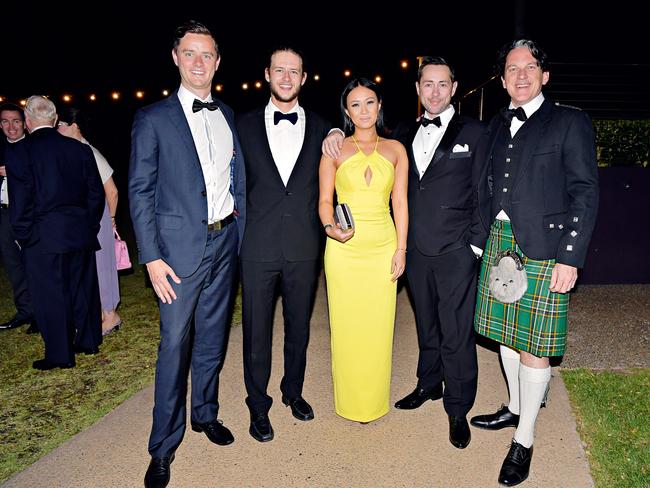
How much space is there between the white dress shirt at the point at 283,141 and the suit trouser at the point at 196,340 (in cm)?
52

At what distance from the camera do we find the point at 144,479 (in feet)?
9.20

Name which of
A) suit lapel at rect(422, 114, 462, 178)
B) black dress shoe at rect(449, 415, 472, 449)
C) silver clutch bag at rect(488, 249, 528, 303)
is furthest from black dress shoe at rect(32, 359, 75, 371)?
silver clutch bag at rect(488, 249, 528, 303)

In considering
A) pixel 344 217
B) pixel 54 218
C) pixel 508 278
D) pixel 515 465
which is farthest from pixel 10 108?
pixel 515 465

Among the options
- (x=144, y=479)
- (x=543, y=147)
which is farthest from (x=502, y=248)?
(x=144, y=479)

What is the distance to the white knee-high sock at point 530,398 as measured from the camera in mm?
2895

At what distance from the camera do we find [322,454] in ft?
10.0

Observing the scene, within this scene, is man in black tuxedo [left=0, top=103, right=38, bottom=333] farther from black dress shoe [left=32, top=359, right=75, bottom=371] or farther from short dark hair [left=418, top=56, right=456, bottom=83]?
short dark hair [left=418, top=56, right=456, bottom=83]

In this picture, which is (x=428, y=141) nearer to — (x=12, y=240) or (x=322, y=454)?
(x=322, y=454)

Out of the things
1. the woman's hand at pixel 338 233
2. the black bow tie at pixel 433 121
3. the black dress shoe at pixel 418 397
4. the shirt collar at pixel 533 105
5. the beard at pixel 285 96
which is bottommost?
the black dress shoe at pixel 418 397

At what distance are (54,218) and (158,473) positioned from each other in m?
2.51

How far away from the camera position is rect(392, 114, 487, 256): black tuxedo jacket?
3.10 metres

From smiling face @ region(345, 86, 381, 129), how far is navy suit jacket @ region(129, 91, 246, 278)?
1074 millimetres

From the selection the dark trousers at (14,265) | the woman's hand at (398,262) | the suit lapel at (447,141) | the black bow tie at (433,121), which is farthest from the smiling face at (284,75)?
the dark trousers at (14,265)

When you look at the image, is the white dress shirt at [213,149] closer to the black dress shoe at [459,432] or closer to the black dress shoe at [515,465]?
the black dress shoe at [459,432]
